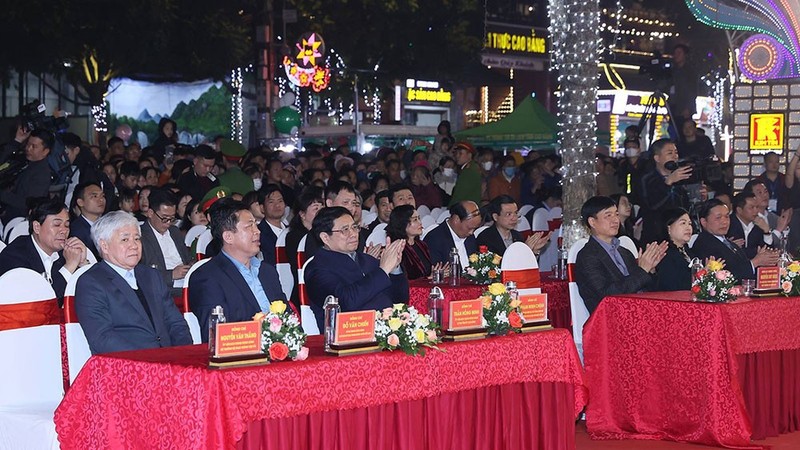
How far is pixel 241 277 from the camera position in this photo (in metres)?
5.65

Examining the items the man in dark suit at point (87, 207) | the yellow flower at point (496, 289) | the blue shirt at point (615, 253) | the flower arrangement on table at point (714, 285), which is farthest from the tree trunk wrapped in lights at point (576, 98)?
the yellow flower at point (496, 289)

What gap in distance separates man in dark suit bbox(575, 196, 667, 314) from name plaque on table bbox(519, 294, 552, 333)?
1.40 m

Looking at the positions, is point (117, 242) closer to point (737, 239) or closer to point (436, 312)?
point (436, 312)

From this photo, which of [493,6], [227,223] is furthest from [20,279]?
[493,6]

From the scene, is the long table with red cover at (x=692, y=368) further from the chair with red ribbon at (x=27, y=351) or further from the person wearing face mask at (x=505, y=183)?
the person wearing face mask at (x=505, y=183)

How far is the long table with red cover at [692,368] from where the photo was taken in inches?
264

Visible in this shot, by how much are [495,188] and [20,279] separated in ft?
31.5

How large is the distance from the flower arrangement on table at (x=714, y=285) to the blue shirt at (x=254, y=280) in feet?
8.19

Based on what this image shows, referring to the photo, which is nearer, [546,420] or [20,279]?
[20,279]

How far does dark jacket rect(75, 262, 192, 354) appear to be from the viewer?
512 cm

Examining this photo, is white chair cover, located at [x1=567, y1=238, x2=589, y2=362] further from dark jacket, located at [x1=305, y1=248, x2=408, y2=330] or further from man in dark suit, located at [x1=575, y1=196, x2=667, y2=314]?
dark jacket, located at [x1=305, y1=248, x2=408, y2=330]

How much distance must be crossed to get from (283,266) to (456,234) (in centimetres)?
128

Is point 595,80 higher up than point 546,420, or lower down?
higher up

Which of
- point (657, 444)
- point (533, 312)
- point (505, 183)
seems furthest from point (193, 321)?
point (505, 183)
